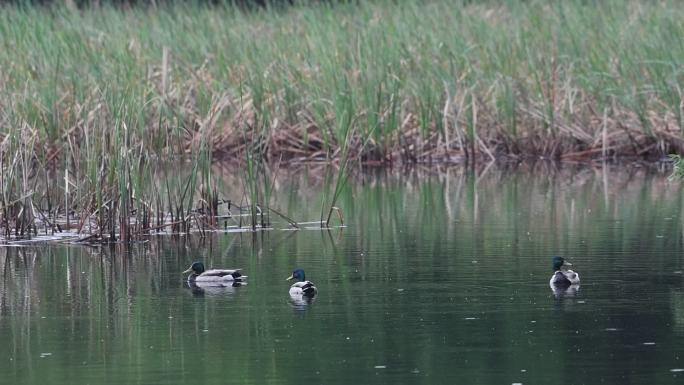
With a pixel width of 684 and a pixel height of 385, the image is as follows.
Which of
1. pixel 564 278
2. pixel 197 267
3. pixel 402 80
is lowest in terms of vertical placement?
pixel 564 278

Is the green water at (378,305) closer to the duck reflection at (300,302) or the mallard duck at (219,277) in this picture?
the duck reflection at (300,302)

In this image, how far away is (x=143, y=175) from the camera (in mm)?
13969

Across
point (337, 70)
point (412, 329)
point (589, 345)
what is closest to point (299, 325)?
point (412, 329)

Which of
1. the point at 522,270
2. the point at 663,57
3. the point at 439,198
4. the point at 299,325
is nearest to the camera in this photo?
the point at 299,325

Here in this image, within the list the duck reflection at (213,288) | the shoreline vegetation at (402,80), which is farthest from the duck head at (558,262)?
the shoreline vegetation at (402,80)

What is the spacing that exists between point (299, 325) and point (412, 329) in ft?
2.39

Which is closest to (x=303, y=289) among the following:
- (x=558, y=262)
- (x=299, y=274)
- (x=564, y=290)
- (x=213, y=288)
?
(x=299, y=274)

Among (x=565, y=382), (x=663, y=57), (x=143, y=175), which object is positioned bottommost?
(x=565, y=382)

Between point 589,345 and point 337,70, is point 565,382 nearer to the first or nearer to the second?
point 589,345

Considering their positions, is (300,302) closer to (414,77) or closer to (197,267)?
(197,267)

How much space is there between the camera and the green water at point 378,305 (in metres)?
8.74

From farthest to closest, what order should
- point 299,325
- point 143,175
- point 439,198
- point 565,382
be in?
1. point 439,198
2. point 143,175
3. point 299,325
4. point 565,382

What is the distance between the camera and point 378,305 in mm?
10773

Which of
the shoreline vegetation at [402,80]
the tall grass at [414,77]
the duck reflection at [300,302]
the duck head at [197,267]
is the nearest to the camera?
the duck reflection at [300,302]
